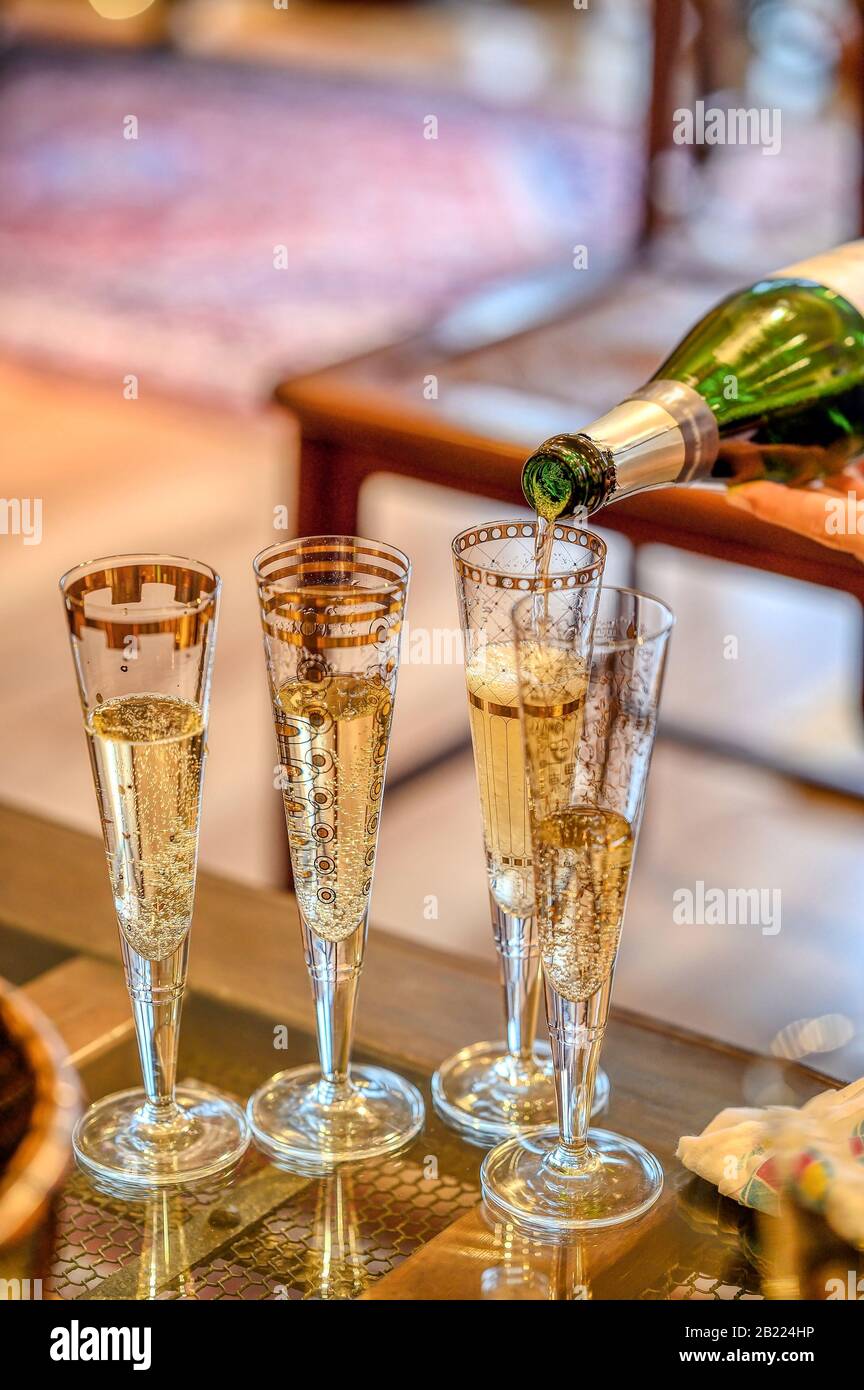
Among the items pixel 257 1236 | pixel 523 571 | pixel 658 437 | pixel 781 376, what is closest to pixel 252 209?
pixel 781 376

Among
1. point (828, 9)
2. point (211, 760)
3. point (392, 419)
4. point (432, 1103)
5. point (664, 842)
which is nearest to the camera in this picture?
point (432, 1103)

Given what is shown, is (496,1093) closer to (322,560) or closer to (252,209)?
(322,560)

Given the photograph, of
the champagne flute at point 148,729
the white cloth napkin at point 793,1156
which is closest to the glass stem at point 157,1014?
the champagne flute at point 148,729

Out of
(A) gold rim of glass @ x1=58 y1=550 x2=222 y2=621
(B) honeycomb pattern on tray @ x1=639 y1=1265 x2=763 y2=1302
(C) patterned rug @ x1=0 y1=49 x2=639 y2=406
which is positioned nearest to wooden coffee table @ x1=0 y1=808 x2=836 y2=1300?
(B) honeycomb pattern on tray @ x1=639 y1=1265 x2=763 y2=1302

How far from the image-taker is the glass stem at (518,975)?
908 millimetres

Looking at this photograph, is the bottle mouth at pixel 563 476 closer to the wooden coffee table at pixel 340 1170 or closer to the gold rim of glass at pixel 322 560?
the gold rim of glass at pixel 322 560

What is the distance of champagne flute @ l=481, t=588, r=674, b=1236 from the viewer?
29.1 inches

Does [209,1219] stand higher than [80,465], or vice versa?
[209,1219]

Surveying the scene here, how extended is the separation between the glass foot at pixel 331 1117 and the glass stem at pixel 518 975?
60 mm

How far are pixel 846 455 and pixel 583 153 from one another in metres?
4.22

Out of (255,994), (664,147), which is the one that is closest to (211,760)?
(664,147)

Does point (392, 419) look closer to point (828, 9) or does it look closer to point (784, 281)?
point (784, 281)

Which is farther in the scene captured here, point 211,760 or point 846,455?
point 211,760

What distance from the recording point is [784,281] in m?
1.10
